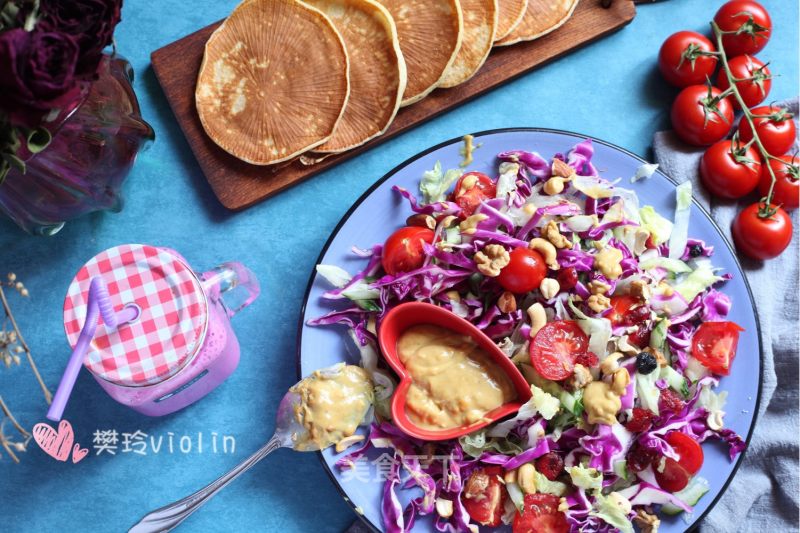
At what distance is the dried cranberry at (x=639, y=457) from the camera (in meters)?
2.16

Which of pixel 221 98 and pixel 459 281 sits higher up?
pixel 221 98

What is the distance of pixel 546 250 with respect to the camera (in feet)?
7.02

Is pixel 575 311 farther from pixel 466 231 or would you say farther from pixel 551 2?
pixel 551 2

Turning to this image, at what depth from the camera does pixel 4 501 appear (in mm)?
2426

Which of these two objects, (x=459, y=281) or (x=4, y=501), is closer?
(x=459, y=281)

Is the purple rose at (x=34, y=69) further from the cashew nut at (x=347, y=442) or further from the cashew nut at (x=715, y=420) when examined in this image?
the cashew nut at (x=715, y=420)

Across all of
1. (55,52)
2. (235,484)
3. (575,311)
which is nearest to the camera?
(55,52)

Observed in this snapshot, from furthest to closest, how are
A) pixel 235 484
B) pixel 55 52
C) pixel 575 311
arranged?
pixel 235 484 < pixel 575 311 < pixel 55 52

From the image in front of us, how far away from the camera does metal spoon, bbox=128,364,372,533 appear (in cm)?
221

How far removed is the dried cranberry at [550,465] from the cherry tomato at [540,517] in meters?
0.06

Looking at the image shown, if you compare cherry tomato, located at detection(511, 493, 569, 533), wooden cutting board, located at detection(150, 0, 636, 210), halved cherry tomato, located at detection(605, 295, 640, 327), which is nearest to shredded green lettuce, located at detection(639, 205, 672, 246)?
halved cherry tomato, located at detection(605, 295, 640, 327)

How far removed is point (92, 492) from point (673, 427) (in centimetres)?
190

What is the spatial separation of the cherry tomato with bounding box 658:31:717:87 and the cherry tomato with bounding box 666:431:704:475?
1.27 m

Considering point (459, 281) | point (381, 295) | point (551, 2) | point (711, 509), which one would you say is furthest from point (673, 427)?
point (551, 2)
